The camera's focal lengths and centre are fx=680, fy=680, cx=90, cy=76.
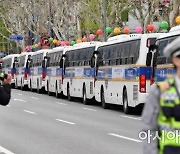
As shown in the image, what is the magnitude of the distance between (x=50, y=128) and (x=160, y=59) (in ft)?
15.5

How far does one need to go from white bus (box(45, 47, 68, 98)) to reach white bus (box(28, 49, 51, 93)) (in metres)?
1.33

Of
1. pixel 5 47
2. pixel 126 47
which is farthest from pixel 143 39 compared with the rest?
pixel 5 47

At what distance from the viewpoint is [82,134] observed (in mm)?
A: 16688

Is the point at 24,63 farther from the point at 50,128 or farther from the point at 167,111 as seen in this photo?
the point at 167,111

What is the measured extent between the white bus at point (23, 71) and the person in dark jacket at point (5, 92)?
43.9 meters

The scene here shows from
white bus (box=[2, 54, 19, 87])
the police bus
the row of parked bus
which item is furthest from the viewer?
white bus (box=[2, 54, 19, 87])

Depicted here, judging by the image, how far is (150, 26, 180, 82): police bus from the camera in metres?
20.2

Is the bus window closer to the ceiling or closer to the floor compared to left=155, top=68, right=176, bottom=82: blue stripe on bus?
closer to the ceiling

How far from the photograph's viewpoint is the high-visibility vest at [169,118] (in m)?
4.80

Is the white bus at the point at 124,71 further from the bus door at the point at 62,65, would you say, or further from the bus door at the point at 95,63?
the bus door at the point at 62,65

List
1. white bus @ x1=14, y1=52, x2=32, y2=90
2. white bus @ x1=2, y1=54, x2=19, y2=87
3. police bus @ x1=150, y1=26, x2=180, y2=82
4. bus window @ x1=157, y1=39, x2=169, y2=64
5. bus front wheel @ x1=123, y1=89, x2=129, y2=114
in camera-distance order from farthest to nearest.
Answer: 1. white bus @ x1=2, y1=54, x2=19, y2=87
2. white bus @ x1=14, y1=52, x2=32, y2=90
3. bus front wheel @ x1=123, y1=89, x2=129, y2=114
4. bus window @ x1=157, y1=39, x2=169, y2=64
5. police bus @ x1=150, y1=26, x2=180, y2=82

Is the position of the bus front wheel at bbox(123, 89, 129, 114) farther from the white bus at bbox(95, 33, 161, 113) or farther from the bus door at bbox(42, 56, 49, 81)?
the bus door at bbox(42, 56, 49, 81)

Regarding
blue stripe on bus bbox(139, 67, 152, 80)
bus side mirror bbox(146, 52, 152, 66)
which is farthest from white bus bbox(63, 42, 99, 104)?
bus side mirror bbox(146, 52, 152, 66)

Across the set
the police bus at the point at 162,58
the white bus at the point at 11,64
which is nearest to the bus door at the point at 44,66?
the white bus at the point at 11,64
